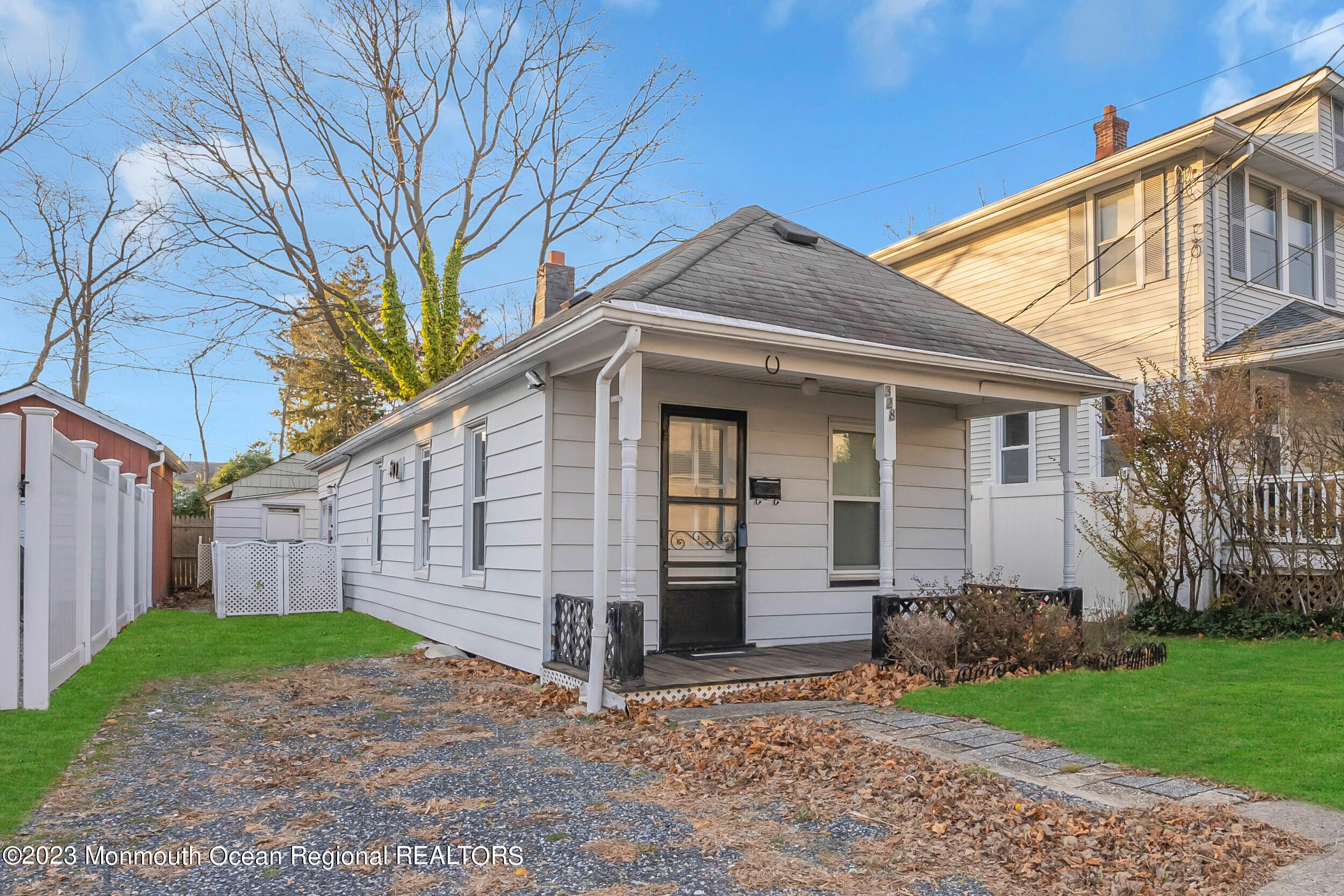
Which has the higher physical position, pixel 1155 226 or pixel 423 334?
pixel 1155 226

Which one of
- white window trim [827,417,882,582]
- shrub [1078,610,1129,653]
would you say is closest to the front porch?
white window trim [827,417,882,582]

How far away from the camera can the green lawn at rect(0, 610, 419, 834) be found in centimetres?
474

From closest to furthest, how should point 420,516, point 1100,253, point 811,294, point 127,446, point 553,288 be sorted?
point 811,294, point 420,516, point 553,288, point 1100,253, point 127,446

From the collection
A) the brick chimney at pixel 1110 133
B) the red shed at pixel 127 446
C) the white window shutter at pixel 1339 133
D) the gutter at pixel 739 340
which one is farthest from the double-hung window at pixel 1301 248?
the red shed at pixel 127 446

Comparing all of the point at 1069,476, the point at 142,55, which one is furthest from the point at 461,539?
the point at 142,55

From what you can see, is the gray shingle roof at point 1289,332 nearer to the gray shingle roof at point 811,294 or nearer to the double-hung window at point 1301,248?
the double-hung window at point 1301,248

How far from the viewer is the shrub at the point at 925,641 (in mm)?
7070

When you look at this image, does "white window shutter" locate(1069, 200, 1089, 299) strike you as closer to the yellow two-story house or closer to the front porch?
the yellow two-story house

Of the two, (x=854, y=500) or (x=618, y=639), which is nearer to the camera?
(x=618, y=639)

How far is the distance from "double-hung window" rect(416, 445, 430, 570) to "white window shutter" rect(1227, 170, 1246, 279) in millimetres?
11042

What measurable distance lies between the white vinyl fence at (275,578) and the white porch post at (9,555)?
8.37 meters

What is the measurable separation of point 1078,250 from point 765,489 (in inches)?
335

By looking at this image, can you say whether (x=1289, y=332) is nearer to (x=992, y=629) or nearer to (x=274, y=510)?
(x=992, y=629)

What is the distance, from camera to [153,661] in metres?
8.90
